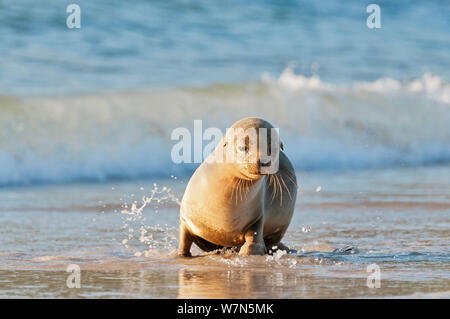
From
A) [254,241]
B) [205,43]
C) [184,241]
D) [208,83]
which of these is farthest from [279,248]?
[205,43]

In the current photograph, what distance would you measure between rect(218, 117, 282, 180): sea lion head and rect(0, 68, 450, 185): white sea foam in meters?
6.69

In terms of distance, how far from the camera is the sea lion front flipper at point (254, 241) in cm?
656

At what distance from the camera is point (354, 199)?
10242 millimetres

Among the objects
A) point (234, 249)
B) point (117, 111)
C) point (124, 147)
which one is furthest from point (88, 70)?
point (234, 249)

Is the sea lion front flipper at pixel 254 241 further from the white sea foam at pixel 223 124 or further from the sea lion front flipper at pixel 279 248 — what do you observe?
the white sea foam at pixel 223 124

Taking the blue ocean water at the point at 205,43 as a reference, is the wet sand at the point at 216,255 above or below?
below

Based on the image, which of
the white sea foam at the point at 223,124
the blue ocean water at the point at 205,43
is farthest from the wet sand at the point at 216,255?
the blue ocean water at the point at 205,43

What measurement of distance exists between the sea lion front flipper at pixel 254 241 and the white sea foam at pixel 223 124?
6.22m

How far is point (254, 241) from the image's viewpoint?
6617 millimetres

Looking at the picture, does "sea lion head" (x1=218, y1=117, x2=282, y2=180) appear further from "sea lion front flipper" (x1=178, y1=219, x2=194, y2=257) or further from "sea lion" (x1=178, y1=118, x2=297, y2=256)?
"sea lion front flipper" (x1=178, y1=219, x2=194, y2=257)

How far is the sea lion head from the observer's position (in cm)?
589
